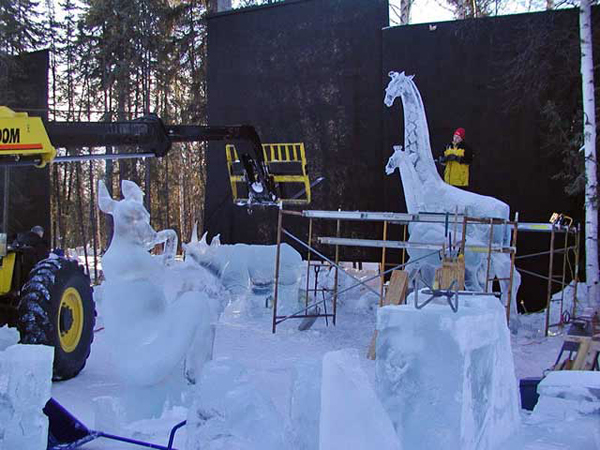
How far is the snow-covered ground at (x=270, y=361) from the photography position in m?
3.56

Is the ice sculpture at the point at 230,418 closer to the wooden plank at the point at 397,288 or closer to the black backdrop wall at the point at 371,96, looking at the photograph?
the wooden plank at the point at 397,288

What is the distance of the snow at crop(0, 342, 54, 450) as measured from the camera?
8.86ft

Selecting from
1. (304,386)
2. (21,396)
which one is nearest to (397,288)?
(304,386)

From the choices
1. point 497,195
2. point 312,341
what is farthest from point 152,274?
point 497,195

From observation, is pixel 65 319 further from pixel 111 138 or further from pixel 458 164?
pixel 458 164

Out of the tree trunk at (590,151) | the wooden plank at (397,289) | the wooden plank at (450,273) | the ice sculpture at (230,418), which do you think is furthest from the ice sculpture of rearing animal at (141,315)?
the tree trunk at (590,151)

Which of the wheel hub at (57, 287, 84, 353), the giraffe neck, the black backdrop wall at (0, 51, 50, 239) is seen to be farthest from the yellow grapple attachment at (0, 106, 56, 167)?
the black backdrop wall at (0, 51, 50, 239)

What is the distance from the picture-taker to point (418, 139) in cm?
850

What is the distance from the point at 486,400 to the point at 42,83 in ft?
52.9

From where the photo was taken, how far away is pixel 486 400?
9.02ft

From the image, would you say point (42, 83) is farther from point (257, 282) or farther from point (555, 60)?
point (555, 60)

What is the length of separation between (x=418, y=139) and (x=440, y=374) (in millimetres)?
6285

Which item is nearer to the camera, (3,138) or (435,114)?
(3,138)

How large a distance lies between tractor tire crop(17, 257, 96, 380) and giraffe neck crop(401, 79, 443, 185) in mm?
4690
